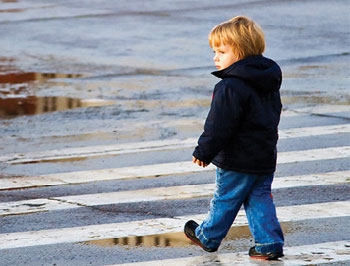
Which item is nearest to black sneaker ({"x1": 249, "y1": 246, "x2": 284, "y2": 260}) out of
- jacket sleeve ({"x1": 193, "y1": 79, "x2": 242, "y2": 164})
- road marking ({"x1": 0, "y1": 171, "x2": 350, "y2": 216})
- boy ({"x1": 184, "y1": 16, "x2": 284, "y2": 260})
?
boy ({"x1": 184, "y1": 16, "x2": 284, "y2": 260})

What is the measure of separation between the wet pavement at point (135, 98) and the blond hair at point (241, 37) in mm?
1229

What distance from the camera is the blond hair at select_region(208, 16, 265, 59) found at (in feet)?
20.1

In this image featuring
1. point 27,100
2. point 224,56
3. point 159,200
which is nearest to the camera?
point 224,56

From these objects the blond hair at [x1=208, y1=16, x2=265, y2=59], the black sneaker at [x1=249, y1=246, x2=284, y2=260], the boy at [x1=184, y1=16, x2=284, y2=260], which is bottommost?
the black sneaker at [x1=249, y1=246, x2=284, y2=260]

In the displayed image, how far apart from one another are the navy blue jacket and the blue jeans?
3.2 inches

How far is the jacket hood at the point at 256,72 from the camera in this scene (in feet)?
20.1

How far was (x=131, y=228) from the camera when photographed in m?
7.24

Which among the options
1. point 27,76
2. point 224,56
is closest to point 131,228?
point 224,56

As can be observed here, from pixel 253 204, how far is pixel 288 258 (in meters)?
0.39

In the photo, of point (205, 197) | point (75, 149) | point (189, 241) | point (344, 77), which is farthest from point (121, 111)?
point (189, 241)

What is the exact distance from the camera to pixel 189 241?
686cm

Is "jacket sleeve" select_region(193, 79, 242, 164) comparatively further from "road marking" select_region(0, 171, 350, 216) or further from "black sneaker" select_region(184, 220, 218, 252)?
"road marking" select_region(0, 171, 350, 216)

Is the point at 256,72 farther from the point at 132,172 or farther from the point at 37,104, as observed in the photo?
the point at 37,104

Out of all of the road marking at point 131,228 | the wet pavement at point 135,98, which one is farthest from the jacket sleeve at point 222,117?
the road marking at point 131,228
